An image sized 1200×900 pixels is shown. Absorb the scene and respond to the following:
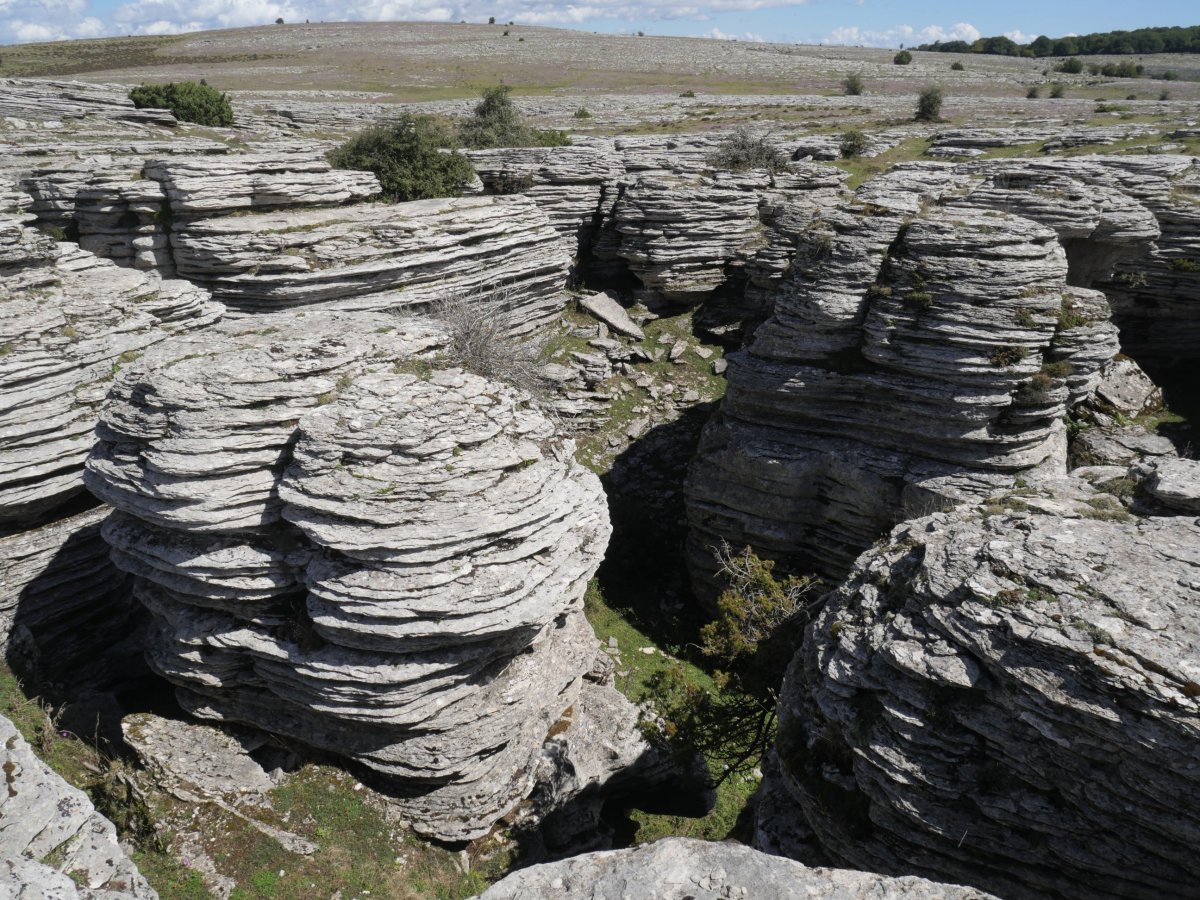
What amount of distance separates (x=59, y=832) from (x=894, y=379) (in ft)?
58.4

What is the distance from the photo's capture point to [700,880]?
18.7 ft

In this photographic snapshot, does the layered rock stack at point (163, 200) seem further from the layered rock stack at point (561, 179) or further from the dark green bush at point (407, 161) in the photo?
the layered rock stack at point (561, 179)

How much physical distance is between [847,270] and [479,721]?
13958 millimetres

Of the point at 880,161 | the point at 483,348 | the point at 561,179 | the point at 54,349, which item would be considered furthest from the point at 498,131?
the point at 54,349

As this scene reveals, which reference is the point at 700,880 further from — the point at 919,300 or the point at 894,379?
the point at 919,300

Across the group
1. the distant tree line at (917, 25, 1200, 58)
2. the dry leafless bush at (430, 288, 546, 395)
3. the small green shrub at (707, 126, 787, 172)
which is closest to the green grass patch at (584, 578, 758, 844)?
the dry leafless bush at (430, 288, 546, 395)

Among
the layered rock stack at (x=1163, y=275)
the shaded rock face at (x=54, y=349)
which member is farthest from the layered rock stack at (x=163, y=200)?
the layered rock stack at (x=1163, y=275)

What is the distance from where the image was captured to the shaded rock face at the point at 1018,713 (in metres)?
7.11

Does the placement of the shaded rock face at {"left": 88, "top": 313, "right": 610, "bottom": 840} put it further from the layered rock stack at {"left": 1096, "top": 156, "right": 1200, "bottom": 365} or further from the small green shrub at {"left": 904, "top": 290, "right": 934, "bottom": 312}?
the layered rock stack at {"left": 1096, "top": 156, "right": 1200, "bottom": 365}

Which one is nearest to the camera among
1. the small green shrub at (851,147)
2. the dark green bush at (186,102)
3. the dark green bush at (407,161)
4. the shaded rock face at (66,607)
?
the shaded rock face at (66,607)

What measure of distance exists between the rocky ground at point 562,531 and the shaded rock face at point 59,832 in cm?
5

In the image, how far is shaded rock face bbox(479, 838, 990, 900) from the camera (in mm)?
5484

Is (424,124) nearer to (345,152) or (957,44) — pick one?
(345,152)

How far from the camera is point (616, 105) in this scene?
6531 cm
